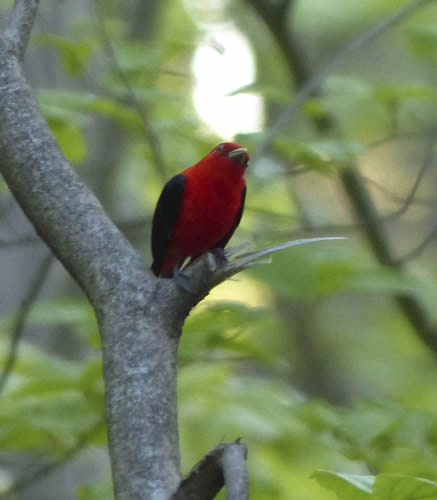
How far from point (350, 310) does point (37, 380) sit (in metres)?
8.73

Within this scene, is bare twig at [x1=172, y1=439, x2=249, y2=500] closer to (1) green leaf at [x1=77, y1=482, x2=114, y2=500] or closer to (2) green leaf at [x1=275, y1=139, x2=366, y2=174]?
(1) green leaf at [x1=77, y1=482, x2=114, y2=500]

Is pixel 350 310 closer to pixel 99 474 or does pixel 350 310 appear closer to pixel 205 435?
pixel 99 474

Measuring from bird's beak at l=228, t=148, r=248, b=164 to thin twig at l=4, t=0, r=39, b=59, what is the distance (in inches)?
62.5

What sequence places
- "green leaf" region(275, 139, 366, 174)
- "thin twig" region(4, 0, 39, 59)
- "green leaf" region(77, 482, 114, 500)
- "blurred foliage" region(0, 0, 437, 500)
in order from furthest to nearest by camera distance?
1. "green leaf" region(275, 139, 366, 174)
2. "blurred foliage" region(0, 0, 437, 500)
3. "green leaf" region(77, 482, 114, 500)
4. "thin twig" region(4, 0, 39, 59)

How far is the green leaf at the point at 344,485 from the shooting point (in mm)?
1453

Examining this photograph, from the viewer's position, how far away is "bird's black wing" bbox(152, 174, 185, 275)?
11.0 ft

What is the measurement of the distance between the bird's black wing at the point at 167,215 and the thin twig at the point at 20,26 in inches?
49.6

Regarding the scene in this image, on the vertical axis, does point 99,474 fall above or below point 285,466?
above

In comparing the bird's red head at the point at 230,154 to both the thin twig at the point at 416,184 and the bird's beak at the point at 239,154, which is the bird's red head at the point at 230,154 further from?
the thin twig at the point at 416,184

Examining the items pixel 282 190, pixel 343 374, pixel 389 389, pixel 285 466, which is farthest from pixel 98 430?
pixel 343 374

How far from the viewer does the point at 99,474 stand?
19.6 feet

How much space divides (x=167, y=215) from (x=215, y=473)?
6.73 ft

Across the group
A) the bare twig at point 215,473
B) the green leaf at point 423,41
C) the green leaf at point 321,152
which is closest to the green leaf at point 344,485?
the bare twig at point 215,473

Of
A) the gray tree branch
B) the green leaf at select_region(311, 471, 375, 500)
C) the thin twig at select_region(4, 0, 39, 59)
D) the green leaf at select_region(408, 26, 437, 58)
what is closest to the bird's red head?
the green leaf at select_region(408, 26, 437, 58)
